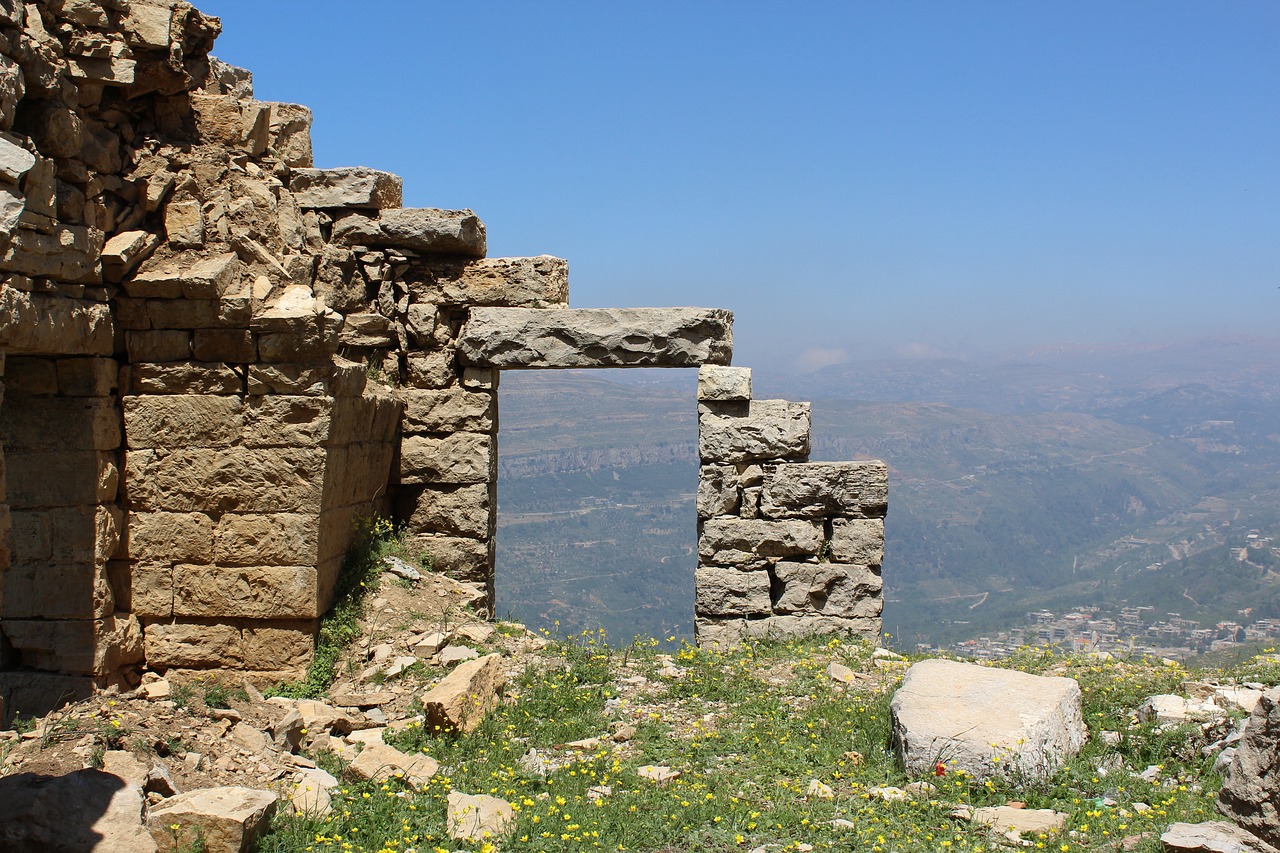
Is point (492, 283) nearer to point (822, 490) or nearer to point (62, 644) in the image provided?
point (822, 490)

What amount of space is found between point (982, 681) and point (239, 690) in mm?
4769

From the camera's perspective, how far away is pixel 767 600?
29.8ft

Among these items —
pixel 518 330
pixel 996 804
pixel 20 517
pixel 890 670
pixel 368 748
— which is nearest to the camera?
pixel 996 804

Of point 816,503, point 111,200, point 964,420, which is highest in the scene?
point 111,200

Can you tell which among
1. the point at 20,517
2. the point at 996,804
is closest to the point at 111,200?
the point at 20,517

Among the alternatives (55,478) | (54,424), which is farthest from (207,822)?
(54,424)

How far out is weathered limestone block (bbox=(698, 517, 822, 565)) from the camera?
9031mm

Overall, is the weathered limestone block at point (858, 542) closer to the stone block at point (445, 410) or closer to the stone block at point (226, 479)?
the stone block at point (445, 410)

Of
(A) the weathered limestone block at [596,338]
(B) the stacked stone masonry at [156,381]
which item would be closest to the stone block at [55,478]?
(B) the stacked stone masonry at [156,381]

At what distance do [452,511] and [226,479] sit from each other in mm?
2479

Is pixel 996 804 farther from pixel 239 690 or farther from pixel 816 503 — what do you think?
pixel 239 690

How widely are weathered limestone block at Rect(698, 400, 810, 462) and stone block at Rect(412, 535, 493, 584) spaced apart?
2.18 m

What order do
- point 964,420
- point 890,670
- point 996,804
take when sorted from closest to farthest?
point 996,804
point 890,670
point 964,420

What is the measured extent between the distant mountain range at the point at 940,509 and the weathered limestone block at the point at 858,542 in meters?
45.9
